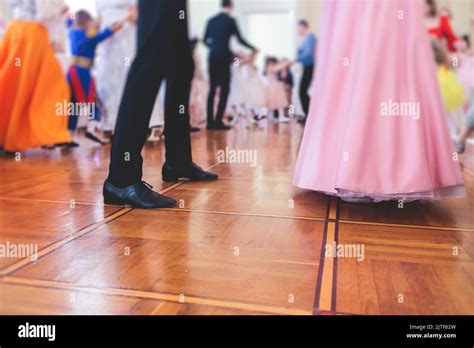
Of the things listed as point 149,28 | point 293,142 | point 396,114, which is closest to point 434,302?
point 396,114

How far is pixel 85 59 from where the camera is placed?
3.14 m

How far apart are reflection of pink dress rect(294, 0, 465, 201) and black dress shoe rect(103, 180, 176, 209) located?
45 centimetres

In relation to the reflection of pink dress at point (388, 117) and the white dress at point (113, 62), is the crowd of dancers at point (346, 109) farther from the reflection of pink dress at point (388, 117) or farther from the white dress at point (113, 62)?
the white dress at point (113, 62)

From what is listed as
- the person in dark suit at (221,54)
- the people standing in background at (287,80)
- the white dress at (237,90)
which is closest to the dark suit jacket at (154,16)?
the person in dark suit at (221,54)

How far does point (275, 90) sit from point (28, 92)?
420cm

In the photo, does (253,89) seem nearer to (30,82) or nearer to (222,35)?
(222,35)

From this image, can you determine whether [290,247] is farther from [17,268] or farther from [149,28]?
[149,28]

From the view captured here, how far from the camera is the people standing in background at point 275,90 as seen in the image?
6133 millimetres

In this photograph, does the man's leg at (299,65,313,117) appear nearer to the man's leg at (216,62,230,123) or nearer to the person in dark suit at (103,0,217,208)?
the man's leg at (216,62,230,123)

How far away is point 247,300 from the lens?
0.73 m

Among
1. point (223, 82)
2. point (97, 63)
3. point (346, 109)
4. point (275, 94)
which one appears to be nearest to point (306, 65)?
point (223, 82)

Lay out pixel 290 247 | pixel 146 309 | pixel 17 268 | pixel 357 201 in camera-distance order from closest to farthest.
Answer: pixel 146 309 → pixel 17 268 → pixel 290 247 → pixel 357 201

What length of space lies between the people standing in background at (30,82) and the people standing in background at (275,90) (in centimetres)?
350

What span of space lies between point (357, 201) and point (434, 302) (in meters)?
0.67
